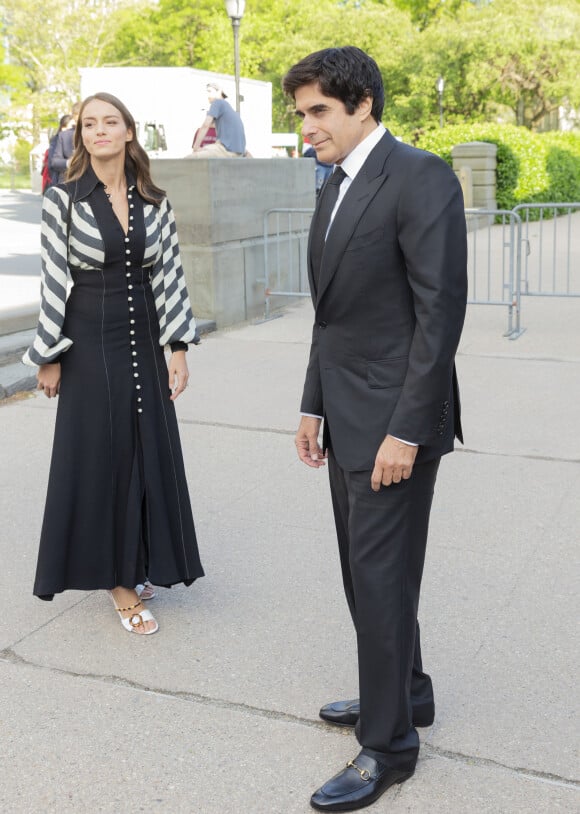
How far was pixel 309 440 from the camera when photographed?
3.08 m

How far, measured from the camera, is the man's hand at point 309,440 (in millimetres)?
3050

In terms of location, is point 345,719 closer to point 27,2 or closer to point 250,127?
point 250,127

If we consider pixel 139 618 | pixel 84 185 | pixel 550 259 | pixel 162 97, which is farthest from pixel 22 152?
pixel 139 618

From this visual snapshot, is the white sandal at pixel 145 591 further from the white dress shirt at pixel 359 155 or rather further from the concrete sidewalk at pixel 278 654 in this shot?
the white dress shirt at pixel 359 155

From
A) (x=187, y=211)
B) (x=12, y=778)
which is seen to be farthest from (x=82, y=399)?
(x=187, y=211)

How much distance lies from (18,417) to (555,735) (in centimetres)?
474

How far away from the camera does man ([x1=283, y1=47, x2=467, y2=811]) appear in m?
2.58

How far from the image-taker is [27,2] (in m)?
47.2

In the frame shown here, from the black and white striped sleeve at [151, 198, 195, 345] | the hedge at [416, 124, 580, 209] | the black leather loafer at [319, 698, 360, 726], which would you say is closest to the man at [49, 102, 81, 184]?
the hedge at [416, 124, 580, 209]

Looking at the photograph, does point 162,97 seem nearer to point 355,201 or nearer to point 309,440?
point 309,440

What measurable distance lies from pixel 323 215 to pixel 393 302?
1.01 ft

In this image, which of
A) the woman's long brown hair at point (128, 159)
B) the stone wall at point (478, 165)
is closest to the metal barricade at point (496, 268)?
the stone wall at point (478, 165)

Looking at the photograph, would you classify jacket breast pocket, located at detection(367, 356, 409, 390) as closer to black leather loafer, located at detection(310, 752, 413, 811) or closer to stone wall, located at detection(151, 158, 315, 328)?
black leather loafer, located at detection(310, 752, 413, 811)

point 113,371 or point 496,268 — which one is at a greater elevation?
point 113,371
